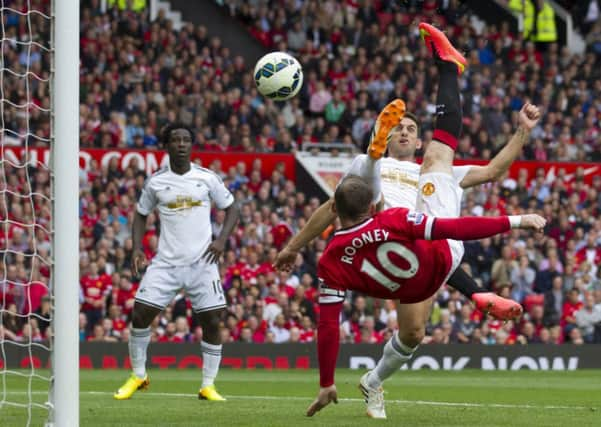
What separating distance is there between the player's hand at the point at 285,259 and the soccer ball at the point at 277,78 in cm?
253

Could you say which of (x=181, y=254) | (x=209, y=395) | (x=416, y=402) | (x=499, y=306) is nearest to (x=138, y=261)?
(x=181, y=254)

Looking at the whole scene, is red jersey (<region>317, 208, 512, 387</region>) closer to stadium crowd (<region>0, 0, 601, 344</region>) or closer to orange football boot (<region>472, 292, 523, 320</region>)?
orange football boot (<region>472, 292, 523, 320</region>)

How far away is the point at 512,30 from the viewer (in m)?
29.6

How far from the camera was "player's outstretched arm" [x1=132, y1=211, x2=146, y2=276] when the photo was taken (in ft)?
39.3

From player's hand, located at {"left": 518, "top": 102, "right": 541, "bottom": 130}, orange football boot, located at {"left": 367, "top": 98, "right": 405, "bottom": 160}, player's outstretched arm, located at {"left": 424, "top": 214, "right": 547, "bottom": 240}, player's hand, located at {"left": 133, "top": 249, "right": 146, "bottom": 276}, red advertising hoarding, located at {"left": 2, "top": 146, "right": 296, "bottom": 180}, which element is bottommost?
player's hand, located at {"left": 133, "top": 249, "right": 146, "bottom": 276}

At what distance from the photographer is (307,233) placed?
9.12 m

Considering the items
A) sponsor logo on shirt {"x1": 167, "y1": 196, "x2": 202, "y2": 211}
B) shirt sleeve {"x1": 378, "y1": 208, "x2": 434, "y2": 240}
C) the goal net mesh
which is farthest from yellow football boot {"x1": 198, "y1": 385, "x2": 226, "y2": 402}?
shirt sleeve {"x1": 378, "y1": 208, "x2": 434, "y2": 240}

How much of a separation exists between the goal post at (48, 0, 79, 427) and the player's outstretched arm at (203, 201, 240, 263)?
15.2ft

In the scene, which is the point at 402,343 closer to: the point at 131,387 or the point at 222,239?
the point at 222,239

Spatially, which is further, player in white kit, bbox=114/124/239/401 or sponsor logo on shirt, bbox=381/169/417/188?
player in white kit, bbox=114/124/239/401

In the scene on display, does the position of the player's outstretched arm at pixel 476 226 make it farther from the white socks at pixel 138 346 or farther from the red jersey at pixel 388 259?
the white socks at pixel 138 346

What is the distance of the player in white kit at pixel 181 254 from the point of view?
38.7 ft

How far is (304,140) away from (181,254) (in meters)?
12.4

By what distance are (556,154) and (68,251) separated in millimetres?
19188
